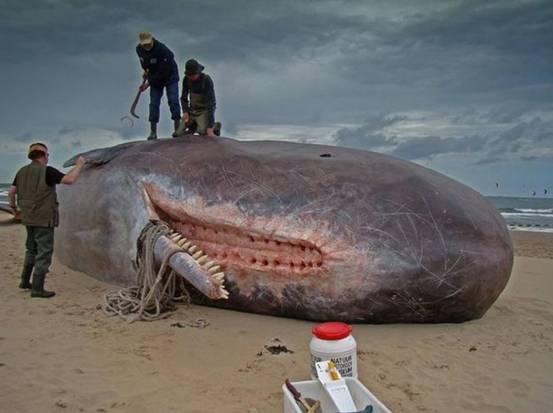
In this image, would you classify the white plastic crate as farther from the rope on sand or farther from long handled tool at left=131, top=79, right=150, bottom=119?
long handled tool at left=131, top=79, right=150, bottom=119

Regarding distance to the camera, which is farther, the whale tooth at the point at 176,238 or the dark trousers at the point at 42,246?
the dark trousers at the point at 42,246

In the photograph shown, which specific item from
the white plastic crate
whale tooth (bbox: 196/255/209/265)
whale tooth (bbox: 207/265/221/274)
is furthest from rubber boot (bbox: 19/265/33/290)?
the white plastic crate

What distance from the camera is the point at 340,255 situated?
4.63 m

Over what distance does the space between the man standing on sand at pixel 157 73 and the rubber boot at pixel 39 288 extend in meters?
2.58

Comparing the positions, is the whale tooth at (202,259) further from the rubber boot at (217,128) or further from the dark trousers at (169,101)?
the dark trousers at (169,101)

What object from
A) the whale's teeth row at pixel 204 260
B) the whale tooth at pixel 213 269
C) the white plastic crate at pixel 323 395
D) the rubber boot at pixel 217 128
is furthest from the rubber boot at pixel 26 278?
the white plastic crate at pixel 323 395

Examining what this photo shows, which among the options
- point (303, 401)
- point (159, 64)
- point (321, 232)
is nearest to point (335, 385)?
point (303, 401)

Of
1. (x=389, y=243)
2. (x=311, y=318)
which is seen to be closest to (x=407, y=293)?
(x=389, y=243)

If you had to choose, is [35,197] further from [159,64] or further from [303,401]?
[303,401]

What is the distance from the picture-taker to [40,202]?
589cm

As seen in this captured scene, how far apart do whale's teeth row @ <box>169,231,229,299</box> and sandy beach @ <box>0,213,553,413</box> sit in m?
0.36

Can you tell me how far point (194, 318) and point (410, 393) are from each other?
2044 millimetres

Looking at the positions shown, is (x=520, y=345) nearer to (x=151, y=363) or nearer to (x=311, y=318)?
(x=311, y=318)

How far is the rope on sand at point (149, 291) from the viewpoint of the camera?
5.11 meters
